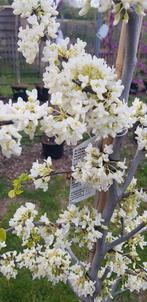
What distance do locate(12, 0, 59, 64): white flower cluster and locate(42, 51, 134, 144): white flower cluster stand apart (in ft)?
0.68

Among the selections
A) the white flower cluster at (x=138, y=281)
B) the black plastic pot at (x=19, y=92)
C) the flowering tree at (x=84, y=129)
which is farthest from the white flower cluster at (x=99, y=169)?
the black plastic pot at (x=19, y=92)

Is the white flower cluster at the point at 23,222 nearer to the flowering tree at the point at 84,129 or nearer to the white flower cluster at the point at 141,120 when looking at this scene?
the flowering tree at the point at 84,129

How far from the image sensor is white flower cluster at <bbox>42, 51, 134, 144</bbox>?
112 cm

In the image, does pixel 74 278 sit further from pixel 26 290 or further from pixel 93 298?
pixel 26 290

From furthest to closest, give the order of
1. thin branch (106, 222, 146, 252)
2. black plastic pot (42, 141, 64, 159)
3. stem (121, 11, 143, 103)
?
black plastic pot (42, 141, 64, 159)
thin branch (106, 222, 146, 252)
stem (121, 11, 143, 103)

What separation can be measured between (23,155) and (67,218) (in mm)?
3162

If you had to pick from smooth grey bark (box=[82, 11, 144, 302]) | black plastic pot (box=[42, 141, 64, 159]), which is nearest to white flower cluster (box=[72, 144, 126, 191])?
smooth grey bark (box=[82, 11, 144, 302])

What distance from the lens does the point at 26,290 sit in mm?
2910

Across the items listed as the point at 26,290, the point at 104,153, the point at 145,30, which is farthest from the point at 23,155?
the point at 145,30

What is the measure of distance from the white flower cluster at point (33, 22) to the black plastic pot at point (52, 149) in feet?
10.7

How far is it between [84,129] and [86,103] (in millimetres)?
73

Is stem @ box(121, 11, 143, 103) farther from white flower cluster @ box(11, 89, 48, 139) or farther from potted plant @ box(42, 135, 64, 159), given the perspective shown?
potted plant @ box(42, 135, 64, 159)

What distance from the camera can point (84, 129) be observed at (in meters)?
1.12

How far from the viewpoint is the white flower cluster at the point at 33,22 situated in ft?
4.37
